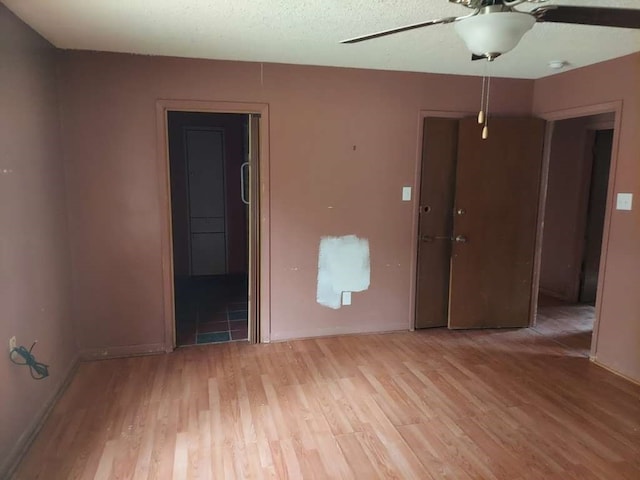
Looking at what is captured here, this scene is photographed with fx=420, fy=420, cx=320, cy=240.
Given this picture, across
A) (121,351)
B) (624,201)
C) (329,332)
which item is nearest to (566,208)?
(624,201)

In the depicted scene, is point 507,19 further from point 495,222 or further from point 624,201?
point 495,222

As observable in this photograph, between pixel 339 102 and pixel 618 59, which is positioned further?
pixel 339 102

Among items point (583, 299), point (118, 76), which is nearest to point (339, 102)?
point (118, 76)

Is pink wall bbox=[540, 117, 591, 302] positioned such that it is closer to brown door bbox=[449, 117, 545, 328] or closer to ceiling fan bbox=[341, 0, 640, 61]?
brown door bbox=[449, 117, 545, 328]

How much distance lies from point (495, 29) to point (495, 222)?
2585mm

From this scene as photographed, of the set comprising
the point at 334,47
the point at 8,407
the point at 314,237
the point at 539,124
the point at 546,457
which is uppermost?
the point at 334,47

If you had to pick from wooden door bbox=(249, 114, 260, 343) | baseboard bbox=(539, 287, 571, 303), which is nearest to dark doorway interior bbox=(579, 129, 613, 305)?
baseboard bbox=(539, 287, 571, 303)

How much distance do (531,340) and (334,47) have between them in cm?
285

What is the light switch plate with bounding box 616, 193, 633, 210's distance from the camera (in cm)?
291

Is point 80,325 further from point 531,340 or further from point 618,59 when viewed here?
point 618,59

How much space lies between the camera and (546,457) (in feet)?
6.90

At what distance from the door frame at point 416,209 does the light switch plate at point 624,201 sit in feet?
4.27

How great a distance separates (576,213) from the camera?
4.58 meters

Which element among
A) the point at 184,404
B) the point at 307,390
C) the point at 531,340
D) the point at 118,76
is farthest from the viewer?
the point at 531,340
